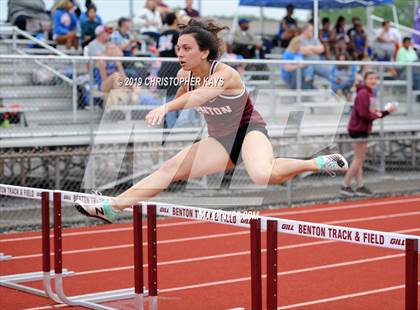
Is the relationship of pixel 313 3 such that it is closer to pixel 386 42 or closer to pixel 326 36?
pixel 326 36

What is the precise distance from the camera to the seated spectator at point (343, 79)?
13477mm

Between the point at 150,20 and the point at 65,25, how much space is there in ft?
4.70

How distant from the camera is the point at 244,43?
15211 mm

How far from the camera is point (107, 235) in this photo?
1000 cm

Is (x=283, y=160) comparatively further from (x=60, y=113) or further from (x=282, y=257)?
(x=60, y=113)

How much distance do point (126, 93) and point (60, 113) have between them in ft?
2.80

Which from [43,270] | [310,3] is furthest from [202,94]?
[310,3]

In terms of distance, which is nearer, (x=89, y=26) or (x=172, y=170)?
(x=172, y=170)

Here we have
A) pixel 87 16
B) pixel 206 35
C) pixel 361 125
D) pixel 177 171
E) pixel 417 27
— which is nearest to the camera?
pixel 206 35

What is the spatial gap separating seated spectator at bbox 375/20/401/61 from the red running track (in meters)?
6.95

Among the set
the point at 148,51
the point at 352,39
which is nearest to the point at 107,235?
the point at 148,51

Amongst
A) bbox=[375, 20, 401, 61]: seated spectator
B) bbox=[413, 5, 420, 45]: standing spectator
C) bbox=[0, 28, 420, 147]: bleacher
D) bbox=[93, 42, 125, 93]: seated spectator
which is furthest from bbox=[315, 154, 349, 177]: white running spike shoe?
bbox=[413, 5, 420, 45]: standing spectator

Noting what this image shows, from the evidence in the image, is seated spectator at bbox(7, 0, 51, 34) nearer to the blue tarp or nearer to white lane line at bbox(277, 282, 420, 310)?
the blue tarp

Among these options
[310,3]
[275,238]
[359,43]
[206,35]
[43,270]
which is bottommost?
[43,270]
